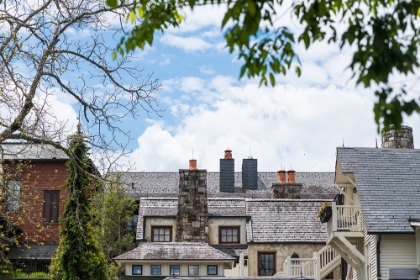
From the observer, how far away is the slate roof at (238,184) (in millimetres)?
58916

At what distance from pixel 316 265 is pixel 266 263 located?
7.04 m

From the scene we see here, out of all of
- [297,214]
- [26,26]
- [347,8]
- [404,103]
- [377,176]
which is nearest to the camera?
[404,103]

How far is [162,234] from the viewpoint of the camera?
4350 centimetres

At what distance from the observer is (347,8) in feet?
30.1

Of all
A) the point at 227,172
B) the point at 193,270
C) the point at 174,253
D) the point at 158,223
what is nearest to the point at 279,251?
the point at 193,270

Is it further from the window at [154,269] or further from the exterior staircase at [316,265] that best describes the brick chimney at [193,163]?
the exterior staircase at [316,265]

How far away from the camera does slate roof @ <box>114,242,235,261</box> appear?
36.8m

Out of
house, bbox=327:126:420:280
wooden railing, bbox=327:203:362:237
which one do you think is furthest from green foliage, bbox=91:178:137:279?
wooden railing, bbox=327:203:362:237

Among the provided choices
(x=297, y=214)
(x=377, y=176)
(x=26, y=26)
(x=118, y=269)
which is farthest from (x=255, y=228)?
(x=26, y=26)

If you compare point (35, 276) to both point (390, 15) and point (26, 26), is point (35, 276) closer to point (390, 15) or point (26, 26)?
point (26, 26)

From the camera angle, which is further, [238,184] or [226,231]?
[238,184]

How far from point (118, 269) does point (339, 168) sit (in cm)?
1410

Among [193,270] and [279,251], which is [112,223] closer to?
[279,251]

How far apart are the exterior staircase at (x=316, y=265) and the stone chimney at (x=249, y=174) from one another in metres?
23.0
